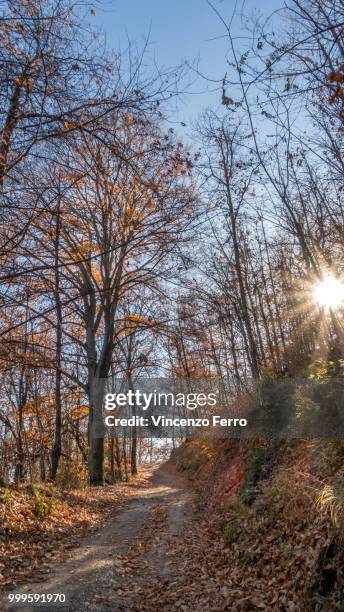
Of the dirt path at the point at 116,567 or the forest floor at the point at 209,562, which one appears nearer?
the forest floor at the point at 209,562

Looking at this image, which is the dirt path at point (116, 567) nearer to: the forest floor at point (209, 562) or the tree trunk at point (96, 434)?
the forest floor at point (209, 562)

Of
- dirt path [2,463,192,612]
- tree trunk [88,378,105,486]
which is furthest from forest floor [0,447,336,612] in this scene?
tree trunk [88,378,105,486]

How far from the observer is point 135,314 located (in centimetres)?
1761

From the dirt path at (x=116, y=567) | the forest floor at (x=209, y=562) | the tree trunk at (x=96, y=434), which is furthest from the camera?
the tree trunk at (x=96, y=434)

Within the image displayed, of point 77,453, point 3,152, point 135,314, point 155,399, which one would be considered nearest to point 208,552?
point 3,152

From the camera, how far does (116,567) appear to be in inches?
256

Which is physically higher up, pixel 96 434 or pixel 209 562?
pixel 96 434

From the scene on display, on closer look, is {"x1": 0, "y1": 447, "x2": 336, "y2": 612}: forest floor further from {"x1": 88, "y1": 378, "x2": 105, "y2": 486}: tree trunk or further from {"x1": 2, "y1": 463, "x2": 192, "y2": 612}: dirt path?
{"x1": 88, "y1": 378, "x2": 105, "y2": 486}: tree trunk

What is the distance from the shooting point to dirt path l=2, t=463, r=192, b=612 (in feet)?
17.3

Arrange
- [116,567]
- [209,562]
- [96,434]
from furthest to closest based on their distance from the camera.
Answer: [96,434] → [209,562] → [116,567]

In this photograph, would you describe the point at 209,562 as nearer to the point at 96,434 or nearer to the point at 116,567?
the point at 116,567

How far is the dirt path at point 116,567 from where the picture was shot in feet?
17.3

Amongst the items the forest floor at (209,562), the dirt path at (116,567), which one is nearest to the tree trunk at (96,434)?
the dirt path at (116,567)

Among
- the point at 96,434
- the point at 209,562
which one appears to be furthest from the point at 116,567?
the point at 96,434
